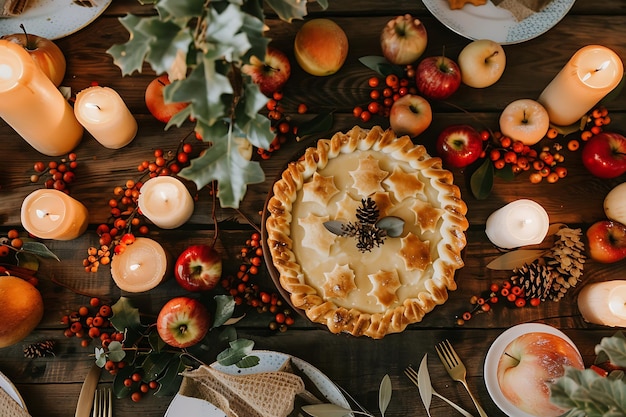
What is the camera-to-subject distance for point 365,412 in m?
1.18

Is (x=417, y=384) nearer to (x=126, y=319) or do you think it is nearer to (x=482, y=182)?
(x=482, y=182)

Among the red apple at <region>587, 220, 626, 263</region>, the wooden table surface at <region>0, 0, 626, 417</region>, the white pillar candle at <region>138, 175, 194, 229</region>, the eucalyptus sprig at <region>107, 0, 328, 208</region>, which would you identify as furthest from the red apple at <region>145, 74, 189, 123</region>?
the red apple at <region>587, 220, 626, 263</region>

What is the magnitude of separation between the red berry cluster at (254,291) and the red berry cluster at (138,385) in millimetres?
252

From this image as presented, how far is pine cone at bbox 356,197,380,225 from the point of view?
1089mm

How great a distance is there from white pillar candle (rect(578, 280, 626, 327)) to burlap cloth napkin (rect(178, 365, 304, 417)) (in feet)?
2.12

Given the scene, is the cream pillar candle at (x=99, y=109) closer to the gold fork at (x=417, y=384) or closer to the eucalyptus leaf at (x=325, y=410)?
the eucalyptus leaf at (x=325, y=410)

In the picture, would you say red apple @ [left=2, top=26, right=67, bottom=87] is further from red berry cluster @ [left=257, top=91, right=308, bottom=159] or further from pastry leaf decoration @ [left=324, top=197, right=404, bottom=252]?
pastry leaf decoration @ [left=324, top=197, right=404, bottom=252]

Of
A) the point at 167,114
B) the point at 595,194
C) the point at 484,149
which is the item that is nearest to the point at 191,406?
the point at 167,114

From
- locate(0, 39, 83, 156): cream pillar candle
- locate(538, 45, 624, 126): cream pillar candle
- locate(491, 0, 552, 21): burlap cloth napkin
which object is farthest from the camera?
locate(491, 0, 552, 21): burlap cloth napkin

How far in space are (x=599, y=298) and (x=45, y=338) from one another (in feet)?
3.98

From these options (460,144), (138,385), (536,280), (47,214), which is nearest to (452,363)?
(536,280)

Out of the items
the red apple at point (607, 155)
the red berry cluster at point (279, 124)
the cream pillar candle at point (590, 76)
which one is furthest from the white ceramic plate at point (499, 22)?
the red berry cluster at point (279, 124)

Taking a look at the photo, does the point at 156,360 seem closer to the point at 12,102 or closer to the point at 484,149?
the point at 12,102

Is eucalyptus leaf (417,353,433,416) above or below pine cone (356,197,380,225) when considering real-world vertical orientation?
below
